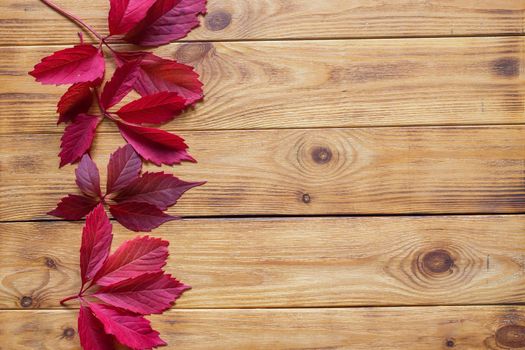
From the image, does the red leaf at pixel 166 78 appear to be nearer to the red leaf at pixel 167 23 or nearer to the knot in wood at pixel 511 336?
the red leaf at pixel 167 23

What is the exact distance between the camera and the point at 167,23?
763mm

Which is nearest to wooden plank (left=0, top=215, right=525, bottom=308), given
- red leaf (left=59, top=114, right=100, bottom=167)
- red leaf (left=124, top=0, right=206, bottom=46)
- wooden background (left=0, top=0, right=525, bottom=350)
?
wooden background (left=0, top=0, right=525, bottom=350)

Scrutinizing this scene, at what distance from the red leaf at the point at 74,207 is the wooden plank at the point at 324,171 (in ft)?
0.06

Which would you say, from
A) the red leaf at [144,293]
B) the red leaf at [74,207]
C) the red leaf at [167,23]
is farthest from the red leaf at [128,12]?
the red leaf at [144,293]

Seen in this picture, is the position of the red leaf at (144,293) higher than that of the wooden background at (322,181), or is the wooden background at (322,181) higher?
the wooden background at (322,181)

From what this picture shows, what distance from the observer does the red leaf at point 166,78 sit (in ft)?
2.48

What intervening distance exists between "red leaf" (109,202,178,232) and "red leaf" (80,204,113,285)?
0.07 ft

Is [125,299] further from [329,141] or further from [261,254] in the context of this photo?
[329,141]

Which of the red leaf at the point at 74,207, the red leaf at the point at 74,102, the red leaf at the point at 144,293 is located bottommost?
the red leaf at the point at 144,293

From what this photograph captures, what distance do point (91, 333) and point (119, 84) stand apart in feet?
1.13

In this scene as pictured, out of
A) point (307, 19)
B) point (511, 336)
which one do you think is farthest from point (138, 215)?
point (511, 336)

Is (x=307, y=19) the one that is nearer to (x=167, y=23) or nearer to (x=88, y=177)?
(x=167, y=23)

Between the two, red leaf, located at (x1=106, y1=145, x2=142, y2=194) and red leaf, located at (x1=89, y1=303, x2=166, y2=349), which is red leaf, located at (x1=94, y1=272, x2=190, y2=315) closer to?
red leaf, located at (x1=89, y1=303, x2=166, y2=349)

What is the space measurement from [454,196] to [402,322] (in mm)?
192
